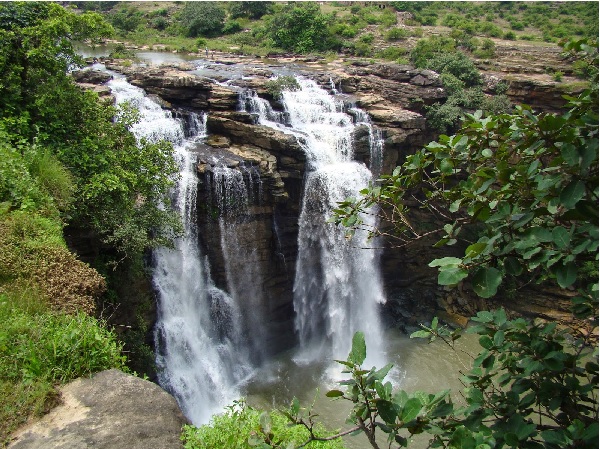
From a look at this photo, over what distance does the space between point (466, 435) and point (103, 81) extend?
17.1 m

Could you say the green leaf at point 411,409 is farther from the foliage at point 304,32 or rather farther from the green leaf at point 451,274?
the foliage at point 304,32

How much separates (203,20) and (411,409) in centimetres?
→ 3523

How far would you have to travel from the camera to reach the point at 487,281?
195 cm

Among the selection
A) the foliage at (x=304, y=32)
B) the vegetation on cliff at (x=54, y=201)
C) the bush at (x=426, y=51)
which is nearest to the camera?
the vegetation on cliff at (x=54, y=201)

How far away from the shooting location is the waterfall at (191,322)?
37.8 feet

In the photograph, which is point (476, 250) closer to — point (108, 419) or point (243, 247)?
point (108, 419)

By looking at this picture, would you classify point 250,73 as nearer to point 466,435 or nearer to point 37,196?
point 37,196

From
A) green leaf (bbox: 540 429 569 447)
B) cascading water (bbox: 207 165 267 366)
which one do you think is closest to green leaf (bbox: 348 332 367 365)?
green leaf (bbox: 540 429 569 447)

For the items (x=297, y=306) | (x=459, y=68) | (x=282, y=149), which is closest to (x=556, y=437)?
(x=282, y=149)

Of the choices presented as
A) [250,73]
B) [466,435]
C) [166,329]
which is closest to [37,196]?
[166,329]

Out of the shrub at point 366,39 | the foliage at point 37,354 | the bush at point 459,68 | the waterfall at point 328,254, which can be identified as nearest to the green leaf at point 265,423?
the foliage at point 37,354

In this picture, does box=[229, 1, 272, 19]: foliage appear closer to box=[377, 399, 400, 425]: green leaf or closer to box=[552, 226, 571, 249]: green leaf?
box=[552, 226, 571, 249]: green leaf

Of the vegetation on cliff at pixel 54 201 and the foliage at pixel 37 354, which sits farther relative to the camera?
the vegetation on cliff at pixel 54 201

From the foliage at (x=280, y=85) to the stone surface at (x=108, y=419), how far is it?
13770 millimetres
